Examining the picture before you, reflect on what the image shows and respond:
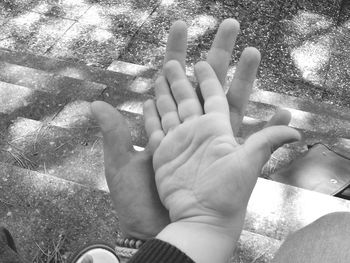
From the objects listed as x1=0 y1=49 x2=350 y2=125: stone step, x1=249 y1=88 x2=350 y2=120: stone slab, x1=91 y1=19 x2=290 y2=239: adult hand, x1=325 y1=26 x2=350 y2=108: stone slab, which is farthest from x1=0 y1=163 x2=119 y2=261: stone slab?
x1=325 y1=26 x2=350 y2=108: stone slab

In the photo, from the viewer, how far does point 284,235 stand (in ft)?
5.58

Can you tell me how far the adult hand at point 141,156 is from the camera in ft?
4.59

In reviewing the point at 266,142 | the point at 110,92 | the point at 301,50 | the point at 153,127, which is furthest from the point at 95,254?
the point at 301,50

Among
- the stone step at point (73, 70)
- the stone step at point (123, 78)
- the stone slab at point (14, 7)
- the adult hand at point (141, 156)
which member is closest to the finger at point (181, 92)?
the adult hand at point (141, 156)

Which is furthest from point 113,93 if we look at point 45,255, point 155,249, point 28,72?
point 155,249

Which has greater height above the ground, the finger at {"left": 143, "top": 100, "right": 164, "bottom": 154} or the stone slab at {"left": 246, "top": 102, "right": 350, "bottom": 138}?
the finger at {"left": 143, "top": 100, "right": 164, "bottom": 154}

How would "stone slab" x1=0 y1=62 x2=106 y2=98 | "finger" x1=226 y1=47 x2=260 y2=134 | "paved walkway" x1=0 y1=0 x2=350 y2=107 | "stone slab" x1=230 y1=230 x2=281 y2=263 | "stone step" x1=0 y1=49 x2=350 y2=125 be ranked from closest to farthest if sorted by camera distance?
1. "finger" x1=226 y1=47 x2=260 y2=134
2. "stone slab" x1=230 y1=230 x2=281 y2=263
3. "stone slab" x1=0 y1=62 x2=106 y2=98
4. "stone step" x1=0 y1=49 x2=350 y2=125
5. "paved walkway" x1=0 y1=0 x2=350 y2=107

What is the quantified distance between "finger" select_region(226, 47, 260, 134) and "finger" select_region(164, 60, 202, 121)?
142 millimetres

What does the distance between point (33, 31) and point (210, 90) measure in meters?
3.55

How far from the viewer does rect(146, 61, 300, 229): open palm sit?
3.99 ft

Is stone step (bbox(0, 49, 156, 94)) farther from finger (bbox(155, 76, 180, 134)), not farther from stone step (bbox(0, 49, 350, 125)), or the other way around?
finger (bbox(155, 76, 180, 134))

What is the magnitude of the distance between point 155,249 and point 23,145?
114 cm

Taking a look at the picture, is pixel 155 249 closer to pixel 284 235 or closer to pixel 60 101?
pixel 284 235

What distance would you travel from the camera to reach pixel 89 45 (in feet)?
14.3
